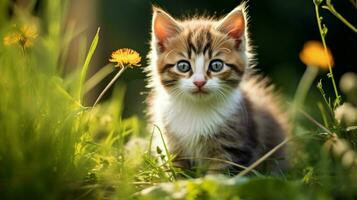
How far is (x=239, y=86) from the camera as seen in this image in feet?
11.0

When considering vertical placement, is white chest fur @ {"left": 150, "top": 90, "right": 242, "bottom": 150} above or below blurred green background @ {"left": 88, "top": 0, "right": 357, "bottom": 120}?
below

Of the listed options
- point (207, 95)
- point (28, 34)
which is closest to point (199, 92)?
point (207, 95)

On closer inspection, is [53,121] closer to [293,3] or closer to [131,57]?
[131,57]

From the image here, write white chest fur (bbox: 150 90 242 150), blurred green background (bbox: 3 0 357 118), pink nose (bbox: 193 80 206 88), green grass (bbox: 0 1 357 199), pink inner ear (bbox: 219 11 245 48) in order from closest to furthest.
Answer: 1. green grass (bbox: 0 1 357 199)
2. pink nose (bbox: 193 80 206 88)
3. white chest fur (bbox: 150 90 242 150)
4. pink inner ear (bbox: 219 11 245 48)
5. blurred green background (bbox: 3 0 357 118)

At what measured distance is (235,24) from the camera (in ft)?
10.8

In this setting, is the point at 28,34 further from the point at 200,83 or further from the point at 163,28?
the point at 163,28

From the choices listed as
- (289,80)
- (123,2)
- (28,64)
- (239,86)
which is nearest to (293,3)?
(289,80)

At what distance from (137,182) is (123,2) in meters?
3.93

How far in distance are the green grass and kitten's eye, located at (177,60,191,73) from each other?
1.86ft

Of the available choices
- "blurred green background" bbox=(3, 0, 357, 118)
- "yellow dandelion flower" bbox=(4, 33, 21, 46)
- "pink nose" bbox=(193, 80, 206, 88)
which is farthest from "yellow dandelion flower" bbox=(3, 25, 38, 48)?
"blurred green background" bbox=(3, 0, 357, 118)

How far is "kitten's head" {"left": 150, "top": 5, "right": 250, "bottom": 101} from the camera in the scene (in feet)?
10.3

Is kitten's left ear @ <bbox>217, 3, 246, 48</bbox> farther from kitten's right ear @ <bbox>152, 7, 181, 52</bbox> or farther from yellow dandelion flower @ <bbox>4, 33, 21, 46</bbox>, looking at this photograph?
yellow dandelion flower @ <bbox>4, 33, 21, 46</bbox>

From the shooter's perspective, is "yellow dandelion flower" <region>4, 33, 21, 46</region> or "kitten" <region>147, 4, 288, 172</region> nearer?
"yellow dandelion flower" <region>4, 33, 21, 46</region>

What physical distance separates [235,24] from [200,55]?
26 cm
